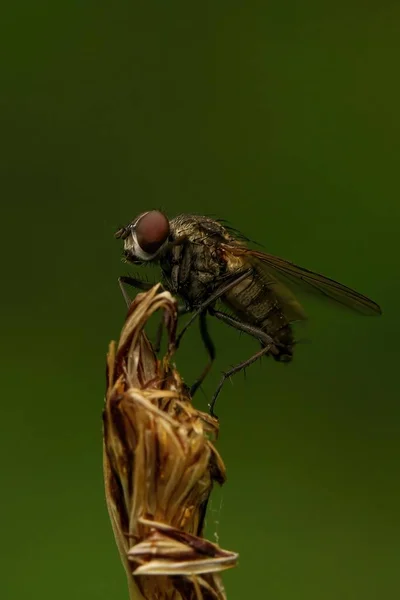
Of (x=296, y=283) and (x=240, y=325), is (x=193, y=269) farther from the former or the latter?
(x=296, y=283)

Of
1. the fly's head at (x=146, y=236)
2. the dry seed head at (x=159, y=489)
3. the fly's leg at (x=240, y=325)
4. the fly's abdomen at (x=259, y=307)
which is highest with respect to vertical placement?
the fly's head at (x=146, y=236)

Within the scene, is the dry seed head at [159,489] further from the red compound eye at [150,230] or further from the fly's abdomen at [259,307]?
the fly's abdomen at [259,307]

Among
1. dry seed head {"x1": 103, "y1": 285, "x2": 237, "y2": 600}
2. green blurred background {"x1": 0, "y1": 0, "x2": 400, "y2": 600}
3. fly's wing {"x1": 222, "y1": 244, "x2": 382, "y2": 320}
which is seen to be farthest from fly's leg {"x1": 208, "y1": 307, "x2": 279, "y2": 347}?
dry seed head {"x1": 103, "y1": 285, "x2": 237, "y2": 600}

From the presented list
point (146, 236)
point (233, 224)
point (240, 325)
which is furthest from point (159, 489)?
point (233, 224)

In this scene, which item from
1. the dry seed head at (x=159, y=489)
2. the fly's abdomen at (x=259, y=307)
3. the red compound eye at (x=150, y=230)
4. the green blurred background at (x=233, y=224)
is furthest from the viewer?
the green blurred background at (x=233, y=224)

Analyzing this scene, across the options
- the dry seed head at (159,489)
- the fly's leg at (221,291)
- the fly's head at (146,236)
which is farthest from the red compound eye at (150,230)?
Result: the dry seed head at (159,489)
